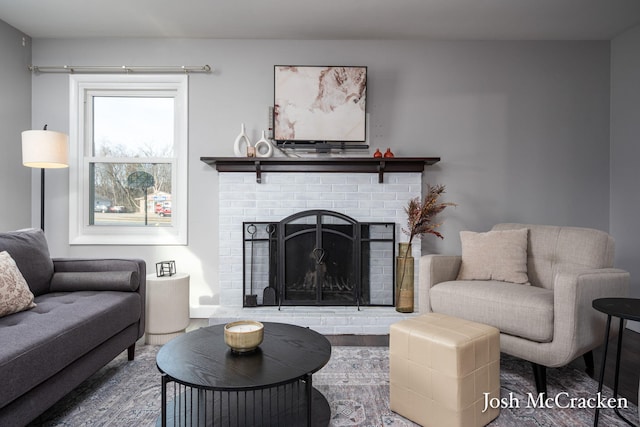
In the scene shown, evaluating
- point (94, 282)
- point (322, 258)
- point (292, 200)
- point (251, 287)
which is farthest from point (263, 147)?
point (94, 282)

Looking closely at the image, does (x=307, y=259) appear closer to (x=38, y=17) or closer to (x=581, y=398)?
(x=581, y=398)

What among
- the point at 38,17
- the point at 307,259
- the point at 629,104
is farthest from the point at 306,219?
the point at 629,104

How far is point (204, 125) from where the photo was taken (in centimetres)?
310

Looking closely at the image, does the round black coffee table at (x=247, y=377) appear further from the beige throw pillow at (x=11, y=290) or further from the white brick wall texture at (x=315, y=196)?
the white brick wall texture at (x=315, y=196)

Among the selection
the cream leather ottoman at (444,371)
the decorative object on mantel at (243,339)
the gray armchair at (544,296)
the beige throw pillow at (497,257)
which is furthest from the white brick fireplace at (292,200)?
the decorative object on mantel at (243,339)

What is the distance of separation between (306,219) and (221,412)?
5.87 feet

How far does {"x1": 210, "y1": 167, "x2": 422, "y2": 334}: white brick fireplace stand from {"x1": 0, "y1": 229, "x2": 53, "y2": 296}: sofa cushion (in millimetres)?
1185

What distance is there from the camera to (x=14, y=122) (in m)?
2.93

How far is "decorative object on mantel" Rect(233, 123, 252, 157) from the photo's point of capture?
9.73 feet

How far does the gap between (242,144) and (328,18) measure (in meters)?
1.22

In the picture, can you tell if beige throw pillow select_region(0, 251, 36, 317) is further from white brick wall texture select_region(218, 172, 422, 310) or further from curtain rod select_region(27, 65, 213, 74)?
curtain rod select_region(27, 65, 213, 74)

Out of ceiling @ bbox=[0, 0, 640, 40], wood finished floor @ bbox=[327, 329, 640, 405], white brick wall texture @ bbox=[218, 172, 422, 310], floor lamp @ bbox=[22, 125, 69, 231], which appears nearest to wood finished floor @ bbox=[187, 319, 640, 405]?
wood finished floor @ bbox=[327, 329, 640, 405]

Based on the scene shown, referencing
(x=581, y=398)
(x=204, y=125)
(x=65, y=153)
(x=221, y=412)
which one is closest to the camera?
(x=221, y=412)

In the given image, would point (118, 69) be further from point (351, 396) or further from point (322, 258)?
point (351, 396)
